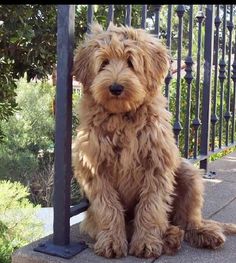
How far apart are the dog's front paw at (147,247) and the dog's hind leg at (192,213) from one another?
0.80ft

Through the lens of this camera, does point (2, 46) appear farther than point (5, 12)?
Yes

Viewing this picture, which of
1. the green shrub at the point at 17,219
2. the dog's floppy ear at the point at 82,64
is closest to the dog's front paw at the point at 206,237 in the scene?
the dog's floppy ear at the point at 82,64

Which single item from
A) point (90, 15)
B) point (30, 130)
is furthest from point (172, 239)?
point (30, 130)

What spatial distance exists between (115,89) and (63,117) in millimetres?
300

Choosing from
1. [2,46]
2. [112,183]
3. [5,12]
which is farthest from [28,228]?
[112,183]

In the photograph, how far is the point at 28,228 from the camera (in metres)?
6.49

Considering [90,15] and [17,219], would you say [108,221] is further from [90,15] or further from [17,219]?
[17,219]

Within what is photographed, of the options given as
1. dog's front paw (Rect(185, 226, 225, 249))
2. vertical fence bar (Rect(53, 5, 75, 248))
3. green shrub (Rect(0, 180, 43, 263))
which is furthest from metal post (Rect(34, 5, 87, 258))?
green shrub (Rect(0, 180, 43, 263))

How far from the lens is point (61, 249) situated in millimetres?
2420

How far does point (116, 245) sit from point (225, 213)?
1.04 m

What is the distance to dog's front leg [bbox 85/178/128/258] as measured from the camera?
238cm

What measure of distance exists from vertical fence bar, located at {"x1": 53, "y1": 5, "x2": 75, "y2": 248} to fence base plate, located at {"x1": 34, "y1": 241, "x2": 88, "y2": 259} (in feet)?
0.14

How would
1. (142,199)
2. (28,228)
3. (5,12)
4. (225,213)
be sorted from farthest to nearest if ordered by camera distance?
(28,228) < (5,12) < (225,213) < (142,199)

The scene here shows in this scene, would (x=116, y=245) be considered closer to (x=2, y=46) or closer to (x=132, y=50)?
(x=132, y=50)
